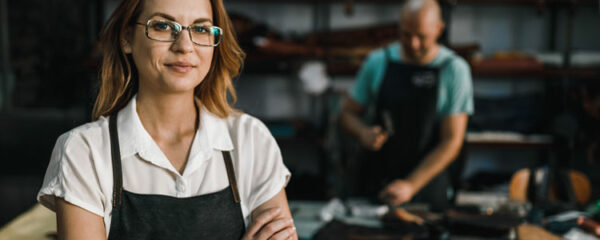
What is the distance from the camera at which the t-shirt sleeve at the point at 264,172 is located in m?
0.98

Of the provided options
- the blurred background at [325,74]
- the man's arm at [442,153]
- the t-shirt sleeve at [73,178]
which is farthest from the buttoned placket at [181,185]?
the blurred background at [325,74]

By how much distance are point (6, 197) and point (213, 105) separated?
11.3 ft

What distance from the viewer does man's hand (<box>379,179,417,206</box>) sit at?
1939mm

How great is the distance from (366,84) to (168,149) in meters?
1.65

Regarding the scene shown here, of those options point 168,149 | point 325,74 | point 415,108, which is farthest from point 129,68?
point 325,74

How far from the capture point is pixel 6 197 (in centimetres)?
379

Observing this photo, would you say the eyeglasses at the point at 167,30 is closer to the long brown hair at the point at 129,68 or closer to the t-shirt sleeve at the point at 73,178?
the long brown hair at the point at 129,68

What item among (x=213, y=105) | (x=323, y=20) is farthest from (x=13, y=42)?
(x=213, y=105)

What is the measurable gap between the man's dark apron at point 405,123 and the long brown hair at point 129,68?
1415mm

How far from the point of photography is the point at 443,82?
234 cm

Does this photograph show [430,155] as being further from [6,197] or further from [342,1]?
[6,197]

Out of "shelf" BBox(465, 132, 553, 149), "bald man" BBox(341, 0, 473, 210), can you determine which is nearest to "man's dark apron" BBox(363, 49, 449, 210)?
"bald man" BBox(341, 0, 473, 210)

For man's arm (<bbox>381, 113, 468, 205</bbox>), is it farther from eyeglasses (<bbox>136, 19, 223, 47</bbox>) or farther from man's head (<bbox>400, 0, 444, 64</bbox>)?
eyeglasses (<bbox>136, 19, 223, 47</bbox>)

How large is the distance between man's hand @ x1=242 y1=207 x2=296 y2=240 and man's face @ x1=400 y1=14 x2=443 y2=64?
1.37 m
